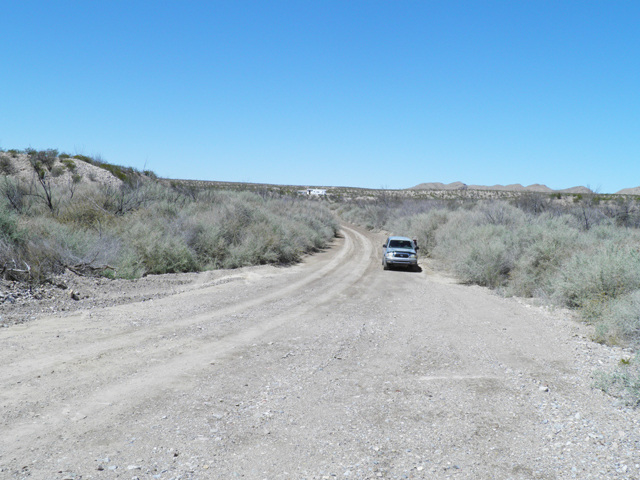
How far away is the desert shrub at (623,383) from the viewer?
5715 mm

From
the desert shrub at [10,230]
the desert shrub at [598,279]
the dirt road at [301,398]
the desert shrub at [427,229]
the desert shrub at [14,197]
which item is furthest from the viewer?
the desert shrub at [427,229]

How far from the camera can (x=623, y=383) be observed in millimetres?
6086

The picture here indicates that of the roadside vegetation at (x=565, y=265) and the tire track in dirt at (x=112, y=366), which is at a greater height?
the roadside vegetation at (x=565, y=265)

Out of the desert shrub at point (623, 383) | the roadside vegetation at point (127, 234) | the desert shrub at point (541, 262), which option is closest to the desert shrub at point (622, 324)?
the desert shrub at point (623, 383)

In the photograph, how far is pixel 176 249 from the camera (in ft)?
52.8

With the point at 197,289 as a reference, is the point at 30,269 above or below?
above

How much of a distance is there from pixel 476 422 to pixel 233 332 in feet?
16.0

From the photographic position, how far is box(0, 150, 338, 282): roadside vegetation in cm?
1177

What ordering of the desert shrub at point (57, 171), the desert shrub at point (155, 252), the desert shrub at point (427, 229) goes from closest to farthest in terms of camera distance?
1. the desert shrub at point (155, 252)
2. the desert shrub at point (427, 229)
3. the desert shrub at point (57, 171)

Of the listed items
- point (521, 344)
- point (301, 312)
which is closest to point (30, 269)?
point (301, 312)

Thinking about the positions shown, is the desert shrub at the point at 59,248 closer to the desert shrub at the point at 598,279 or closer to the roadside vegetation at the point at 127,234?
the roadside vegetation at the point at 127,234

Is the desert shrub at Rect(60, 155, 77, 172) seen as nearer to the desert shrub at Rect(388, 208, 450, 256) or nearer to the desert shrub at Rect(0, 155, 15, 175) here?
the desert shrub at Rect(0, 155, 15, 175)

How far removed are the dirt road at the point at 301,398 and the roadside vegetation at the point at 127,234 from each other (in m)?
3.35

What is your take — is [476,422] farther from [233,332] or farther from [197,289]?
[197,289]
